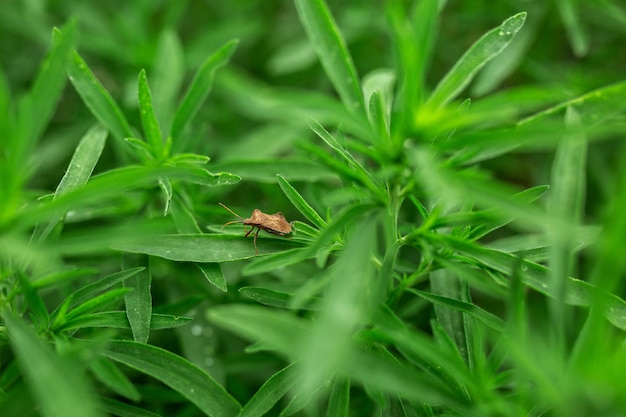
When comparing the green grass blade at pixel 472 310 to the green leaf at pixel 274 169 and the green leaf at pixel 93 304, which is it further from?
the green leaf at pixel 93 304

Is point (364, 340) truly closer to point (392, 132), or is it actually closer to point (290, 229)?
point (290, 229)

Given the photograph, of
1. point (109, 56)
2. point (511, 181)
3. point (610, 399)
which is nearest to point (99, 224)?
point (109, 56)

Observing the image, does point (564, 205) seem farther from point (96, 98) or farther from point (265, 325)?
point (96, 98)

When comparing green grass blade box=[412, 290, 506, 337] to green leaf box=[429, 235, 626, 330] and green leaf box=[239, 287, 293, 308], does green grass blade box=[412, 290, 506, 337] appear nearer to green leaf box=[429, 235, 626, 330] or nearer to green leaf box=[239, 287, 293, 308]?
green leaf box=[429, 235, 626, 330]

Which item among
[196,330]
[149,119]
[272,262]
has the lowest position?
[196,330]

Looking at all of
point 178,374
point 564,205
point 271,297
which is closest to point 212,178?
point 271,297

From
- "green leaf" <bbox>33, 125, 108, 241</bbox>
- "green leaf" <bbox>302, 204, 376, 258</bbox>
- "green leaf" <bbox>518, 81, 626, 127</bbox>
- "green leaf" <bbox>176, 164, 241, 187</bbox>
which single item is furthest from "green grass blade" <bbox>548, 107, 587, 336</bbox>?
"green leaf" <bbox>33, 125, 108, 241</bbox>

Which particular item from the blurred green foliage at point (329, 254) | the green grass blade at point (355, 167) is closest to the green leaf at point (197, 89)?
the blurred green foliage at point (329, 254)
